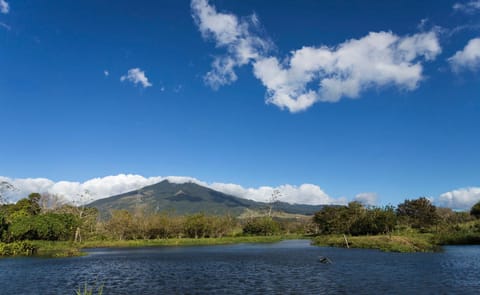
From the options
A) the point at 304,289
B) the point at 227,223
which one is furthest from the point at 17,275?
the point at 227,223

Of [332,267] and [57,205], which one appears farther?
[57,205]

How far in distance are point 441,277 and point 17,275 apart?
1525 inches

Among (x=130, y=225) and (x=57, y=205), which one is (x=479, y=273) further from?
(x=57, y=205)

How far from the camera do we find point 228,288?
2723 cm

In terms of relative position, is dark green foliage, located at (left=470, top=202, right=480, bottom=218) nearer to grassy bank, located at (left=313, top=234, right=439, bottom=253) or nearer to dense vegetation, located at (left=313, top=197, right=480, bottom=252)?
dense vegetation, located at (left=313, top=197, right=480, bottom=252)

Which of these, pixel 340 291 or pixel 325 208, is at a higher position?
pixel 325 208

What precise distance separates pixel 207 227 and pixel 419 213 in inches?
2234

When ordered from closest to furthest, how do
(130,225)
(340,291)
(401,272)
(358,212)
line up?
(340,291)
(401,272)
(358,212)
(130,225)

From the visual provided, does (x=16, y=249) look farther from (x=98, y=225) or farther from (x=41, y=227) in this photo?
(x=98, y=225)

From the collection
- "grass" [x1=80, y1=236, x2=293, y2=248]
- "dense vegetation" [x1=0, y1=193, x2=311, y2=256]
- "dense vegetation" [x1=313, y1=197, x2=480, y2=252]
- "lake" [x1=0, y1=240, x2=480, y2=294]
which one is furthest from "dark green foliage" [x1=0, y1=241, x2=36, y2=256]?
"dense vegetation" [x1=313, y1=197, x2=480, y2=252]

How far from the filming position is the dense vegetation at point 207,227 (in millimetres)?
63125

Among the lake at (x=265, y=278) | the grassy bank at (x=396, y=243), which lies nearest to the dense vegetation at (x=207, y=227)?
the grassy bank at (x=396, y=243)

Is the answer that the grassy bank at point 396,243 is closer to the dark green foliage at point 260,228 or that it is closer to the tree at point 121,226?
the dark green foliage at point 260,228

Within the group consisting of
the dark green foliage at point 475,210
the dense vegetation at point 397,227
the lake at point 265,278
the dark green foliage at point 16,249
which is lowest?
the lake at point 265,278
